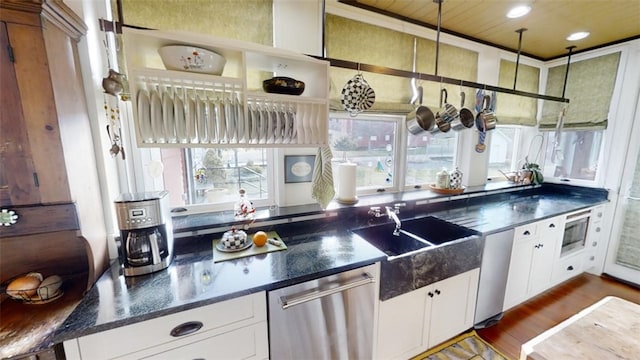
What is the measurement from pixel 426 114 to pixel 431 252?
1091mm

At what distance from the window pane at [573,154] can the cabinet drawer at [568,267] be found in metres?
0.94

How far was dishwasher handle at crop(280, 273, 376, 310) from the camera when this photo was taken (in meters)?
1.07

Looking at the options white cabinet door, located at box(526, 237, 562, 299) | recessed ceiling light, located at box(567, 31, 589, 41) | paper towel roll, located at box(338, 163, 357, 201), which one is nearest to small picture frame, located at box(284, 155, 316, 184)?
paper towel roll, located at box(338, 163, 357, 201)

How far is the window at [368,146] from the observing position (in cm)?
197

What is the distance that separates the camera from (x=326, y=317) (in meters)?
1.20

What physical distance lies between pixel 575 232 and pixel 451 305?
1852 millimetres

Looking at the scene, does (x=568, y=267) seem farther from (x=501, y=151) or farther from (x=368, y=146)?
(x=368, y=146)

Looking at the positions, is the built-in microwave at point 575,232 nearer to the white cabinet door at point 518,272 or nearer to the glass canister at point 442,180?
the white cabinet door at point 518,272

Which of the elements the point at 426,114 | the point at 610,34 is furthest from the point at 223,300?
the point at 610,34

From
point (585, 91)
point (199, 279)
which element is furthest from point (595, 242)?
point (199, 279)

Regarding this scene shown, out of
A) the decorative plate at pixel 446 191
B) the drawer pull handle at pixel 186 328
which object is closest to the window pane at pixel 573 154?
the decorative plate at pixel 446 191

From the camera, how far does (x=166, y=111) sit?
3.53 feet

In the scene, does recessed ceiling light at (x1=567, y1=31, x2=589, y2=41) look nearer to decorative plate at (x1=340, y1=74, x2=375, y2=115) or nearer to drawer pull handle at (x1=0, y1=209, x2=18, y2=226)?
decorative plate at (x1=340, y1=74, x2=375, y2=115)

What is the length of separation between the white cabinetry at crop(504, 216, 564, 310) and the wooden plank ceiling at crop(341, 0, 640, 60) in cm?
159
